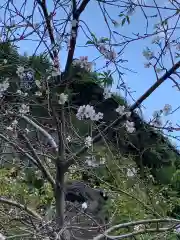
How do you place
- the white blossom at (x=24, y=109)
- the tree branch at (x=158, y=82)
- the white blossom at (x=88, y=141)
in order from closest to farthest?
the tree branch at (x=158, y=82) → the white blossom at (x=88, y=141) → the white blossom at (x=24, y=109)

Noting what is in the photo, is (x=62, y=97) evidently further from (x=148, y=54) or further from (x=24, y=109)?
(x=148, y=54)

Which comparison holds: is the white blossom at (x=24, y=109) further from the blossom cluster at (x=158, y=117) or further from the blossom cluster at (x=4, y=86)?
the blossom cluster at (x=158, y=117)

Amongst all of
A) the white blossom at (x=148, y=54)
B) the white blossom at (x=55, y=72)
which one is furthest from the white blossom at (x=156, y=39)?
the white blossom at (x=55, y=72)

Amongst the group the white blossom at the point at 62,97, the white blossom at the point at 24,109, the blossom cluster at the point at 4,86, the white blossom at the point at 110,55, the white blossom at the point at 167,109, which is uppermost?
the white blossom at the point at 110,55

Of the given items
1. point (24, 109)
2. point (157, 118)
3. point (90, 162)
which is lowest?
point (90, 162)

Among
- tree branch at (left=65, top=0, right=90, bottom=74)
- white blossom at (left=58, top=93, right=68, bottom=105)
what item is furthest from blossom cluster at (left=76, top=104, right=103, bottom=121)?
tree branch at (left=65, top=0, right=90, bottom=74)

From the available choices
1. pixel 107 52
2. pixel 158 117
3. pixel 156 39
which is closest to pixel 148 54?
pixel 156 39

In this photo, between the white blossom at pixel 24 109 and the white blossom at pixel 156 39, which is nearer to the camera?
the white blossom at pixel 156 39

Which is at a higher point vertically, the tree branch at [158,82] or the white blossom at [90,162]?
the tree branch at [158,82]

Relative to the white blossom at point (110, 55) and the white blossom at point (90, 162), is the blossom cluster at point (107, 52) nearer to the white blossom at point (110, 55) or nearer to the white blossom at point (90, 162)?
the white blossom at point (110, 55)

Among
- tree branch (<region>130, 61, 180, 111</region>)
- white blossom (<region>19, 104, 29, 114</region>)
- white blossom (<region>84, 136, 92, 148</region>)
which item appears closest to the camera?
tree branch (<region>130, 61, 180, 111</region>)

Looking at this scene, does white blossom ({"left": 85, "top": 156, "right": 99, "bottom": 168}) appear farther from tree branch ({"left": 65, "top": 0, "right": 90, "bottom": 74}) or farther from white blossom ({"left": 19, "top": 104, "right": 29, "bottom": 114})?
tree branch ({"left": 65, "top": 0, "right": 90, "bottom": 74})

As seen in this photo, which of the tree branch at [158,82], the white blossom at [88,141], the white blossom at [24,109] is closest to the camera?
the tree branch at [158,82]

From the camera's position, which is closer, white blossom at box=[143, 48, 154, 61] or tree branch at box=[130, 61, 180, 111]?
tree branch at box=[130, 61, 180, 111]
